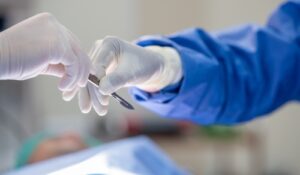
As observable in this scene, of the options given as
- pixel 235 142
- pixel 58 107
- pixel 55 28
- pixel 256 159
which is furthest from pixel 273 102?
pixel 58 107

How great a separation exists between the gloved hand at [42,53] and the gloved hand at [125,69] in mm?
40

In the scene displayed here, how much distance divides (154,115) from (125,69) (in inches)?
78.1

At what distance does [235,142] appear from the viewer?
269 centimetres

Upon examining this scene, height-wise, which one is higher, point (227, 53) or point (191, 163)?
point (227, 53)

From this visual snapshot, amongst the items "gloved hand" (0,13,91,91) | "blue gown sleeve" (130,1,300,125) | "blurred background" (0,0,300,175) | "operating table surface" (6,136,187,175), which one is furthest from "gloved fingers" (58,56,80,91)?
"blurred background" (0,0,300,175)

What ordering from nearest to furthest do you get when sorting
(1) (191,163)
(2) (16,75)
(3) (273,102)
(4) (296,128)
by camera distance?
1. (2) (16,75)
2. (3) (273,102)
3. (4) (296,128)
4. (1) (191,163)

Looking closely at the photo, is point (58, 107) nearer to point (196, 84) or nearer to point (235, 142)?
point (235, 142)

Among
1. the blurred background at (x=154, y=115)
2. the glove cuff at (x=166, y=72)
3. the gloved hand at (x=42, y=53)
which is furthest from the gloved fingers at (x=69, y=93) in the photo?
the blurred background at (x=154, y=115)

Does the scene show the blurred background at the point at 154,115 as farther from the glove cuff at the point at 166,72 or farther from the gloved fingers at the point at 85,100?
the gloved fingers at the point at 85,100

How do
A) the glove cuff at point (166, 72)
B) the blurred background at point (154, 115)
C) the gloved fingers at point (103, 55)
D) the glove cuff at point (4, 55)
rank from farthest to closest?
the blurred background at point (154, 115)
the glove cuff at point (166, 72)
the gloved fingers at point (103, 55)
the glove cuff at point (4, 55)

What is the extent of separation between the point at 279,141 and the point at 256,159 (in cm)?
25

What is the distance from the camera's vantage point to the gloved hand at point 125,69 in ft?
2.31

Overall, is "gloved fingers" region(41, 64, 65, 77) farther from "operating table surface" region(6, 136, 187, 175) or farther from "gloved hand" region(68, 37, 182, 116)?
"operating table surface" region(6, 136, 187, 175)

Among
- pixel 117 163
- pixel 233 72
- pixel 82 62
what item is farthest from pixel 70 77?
pixel 233 72
